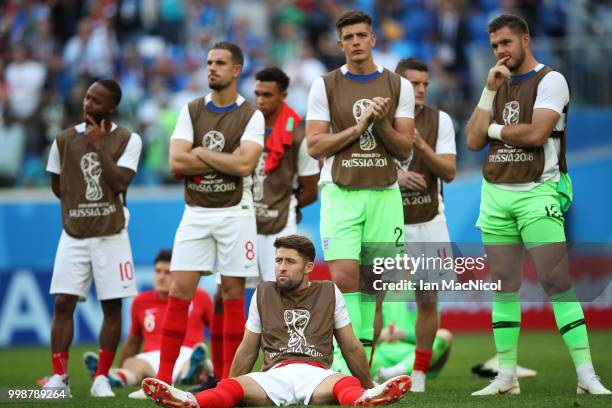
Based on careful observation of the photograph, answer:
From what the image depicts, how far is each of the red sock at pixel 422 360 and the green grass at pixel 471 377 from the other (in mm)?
218

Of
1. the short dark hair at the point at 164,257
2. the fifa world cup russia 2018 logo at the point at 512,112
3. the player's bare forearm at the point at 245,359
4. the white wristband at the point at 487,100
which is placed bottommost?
A: the player's bare forearm at the point at 245,359

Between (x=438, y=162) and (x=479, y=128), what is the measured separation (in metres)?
1.00

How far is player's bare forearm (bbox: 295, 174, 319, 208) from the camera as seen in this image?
1091cm

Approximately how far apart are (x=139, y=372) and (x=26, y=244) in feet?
19.2

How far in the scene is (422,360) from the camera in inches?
383

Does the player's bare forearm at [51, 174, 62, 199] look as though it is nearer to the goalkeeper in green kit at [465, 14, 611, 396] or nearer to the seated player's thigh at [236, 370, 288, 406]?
the seated player's thigh at [236, 370, 288, 406]

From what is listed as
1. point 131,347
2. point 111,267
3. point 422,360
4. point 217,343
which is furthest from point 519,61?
point 131,347

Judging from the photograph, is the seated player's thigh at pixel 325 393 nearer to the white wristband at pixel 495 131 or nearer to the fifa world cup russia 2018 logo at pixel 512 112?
the white wristband at pixel 495 131

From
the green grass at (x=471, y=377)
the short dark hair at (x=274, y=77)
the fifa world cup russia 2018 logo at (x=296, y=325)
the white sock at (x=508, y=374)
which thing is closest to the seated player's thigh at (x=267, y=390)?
the fifa world cup russia 2018 logo at (x=296, y=325)

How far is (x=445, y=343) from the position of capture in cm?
1116

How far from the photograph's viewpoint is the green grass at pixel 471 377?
800 centimetres

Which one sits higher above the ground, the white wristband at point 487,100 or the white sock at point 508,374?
the white wristband at point 487,100

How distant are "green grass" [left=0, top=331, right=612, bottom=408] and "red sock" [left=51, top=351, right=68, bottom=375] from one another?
0.79 feet

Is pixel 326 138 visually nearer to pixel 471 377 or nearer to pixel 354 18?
pixel 354 18
